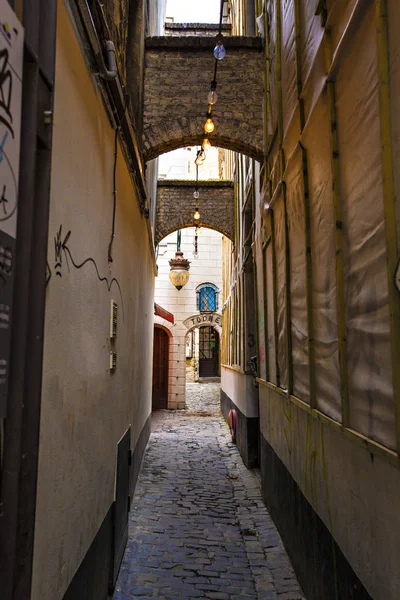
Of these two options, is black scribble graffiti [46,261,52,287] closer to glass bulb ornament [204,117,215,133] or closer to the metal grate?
glass bulb ornament [204,117,215,133]

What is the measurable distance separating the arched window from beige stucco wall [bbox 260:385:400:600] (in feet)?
45.1

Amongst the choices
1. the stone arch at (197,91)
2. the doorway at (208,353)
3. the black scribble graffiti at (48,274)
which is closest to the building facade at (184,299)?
the stone arch at (197,91)

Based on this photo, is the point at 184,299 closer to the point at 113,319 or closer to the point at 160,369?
the point at 160,369

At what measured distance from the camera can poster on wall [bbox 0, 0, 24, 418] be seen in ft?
4.39

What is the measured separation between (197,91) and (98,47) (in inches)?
175

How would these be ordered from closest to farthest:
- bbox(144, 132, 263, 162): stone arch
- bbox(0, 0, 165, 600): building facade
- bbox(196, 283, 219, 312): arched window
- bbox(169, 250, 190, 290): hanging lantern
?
A: bbox(0, 0, 165, 600): building facade < bbox(144, 132, 263, 162): stone arch < bbox(169, 250, 190, 290): hanging lantern < bbox(196, 283, 219, 312): arched window

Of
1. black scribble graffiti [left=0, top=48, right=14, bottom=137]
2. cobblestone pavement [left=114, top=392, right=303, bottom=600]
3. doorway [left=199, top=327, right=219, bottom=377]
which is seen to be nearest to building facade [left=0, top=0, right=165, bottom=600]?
black scribble graffiti [left=0, top=48, right=14, bottom=137]

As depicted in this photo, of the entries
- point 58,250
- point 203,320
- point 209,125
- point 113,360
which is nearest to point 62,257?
point 58,250

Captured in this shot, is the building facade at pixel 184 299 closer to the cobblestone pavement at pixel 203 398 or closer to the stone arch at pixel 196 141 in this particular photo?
the cobblestone pavement at pixel 203 398

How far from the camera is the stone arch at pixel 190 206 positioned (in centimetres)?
1262

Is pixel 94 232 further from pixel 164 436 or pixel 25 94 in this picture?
pixel 164 436

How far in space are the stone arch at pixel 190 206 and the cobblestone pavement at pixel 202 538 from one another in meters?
6.53

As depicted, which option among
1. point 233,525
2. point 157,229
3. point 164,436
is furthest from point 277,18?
point 164,436

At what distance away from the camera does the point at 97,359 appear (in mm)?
3066
